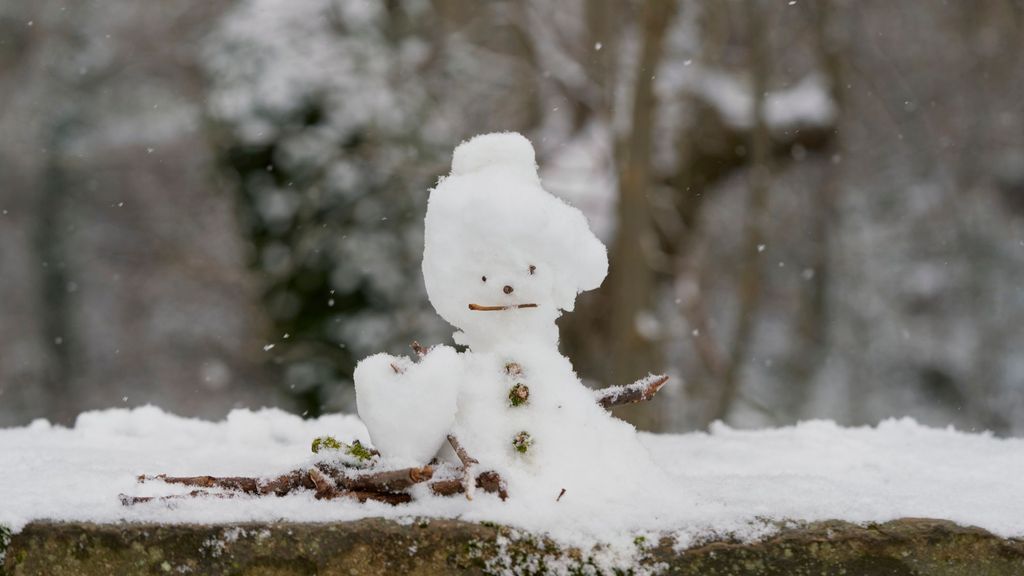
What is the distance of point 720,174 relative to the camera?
8.23m

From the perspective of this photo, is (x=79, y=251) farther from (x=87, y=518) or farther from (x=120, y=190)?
(x=87, y=518)

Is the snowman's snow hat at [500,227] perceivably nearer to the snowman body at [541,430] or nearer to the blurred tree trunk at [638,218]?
the snowman body at [541,430]

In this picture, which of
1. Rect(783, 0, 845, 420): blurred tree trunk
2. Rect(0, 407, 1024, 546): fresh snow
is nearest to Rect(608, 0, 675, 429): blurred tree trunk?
Rect(783, 0, 845, 420): blurred tree trunk

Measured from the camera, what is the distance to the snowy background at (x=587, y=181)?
7797 mm

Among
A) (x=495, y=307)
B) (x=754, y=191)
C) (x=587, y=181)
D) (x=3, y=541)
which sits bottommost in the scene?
(x=3, y=541)

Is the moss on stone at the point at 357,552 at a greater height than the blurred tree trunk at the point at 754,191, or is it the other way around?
the blurred tree trunk at the point at 754,191

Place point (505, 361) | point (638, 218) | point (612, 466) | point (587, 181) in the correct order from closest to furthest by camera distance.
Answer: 1. point (612, 466)
2. point (505, 361)
3. point (638, 218)
4. point (587, 181)

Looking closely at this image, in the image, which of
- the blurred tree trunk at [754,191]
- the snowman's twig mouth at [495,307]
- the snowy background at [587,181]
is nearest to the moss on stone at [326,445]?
the snowman's twig mouth at [495,307]

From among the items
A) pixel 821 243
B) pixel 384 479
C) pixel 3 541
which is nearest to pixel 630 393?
pixel 384 479

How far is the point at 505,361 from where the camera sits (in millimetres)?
2426

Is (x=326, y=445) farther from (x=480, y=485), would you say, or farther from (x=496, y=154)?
(x=496, y=154)

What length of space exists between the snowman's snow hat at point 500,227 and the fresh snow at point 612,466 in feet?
1.32

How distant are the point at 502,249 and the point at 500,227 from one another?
47 mm

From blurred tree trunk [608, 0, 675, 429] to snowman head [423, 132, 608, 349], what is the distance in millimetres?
4356
